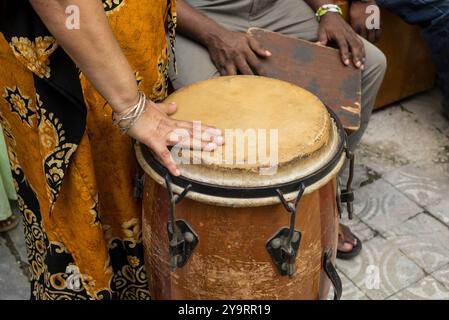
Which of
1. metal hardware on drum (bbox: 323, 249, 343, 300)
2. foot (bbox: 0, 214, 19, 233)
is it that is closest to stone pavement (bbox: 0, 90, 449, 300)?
foot (bbox: 0, 214, 19, 233)

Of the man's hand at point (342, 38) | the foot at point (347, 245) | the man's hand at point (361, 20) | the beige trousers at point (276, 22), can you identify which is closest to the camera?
the man's hand at point (342, 38)

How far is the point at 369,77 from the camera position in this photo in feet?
6.98

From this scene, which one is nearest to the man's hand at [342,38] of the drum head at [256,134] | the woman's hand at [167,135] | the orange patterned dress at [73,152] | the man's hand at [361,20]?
the man's hand at [361,20]

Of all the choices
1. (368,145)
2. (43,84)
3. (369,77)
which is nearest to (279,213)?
(43,84)

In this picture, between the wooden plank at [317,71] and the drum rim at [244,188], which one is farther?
the wooden plank at [317,71]

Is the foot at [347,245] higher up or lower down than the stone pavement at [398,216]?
higher up

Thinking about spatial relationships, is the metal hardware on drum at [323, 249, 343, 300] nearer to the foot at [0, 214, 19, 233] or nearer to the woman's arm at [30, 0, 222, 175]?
the woman's arm at [30, 0, 222, 175]

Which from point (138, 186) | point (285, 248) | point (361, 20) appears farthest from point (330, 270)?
point (361, 20)

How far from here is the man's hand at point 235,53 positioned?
1.86 m

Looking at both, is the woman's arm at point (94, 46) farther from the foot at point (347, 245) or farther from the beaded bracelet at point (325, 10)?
the foot at point (347, 245)

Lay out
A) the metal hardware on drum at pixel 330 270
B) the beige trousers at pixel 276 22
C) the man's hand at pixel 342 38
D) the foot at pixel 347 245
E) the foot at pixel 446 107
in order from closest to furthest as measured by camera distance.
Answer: the metal hardware on drum at pixel 330 270 → the man's hand at pixel 342 38 → the beige trousers at pixel 276 22 → the foot at pixel 347 245 → the foot at pixel 446 107

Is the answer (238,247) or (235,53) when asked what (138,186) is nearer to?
(238,247)

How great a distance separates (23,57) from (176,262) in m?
0.59

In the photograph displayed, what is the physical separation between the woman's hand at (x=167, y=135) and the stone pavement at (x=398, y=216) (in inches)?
40.1
